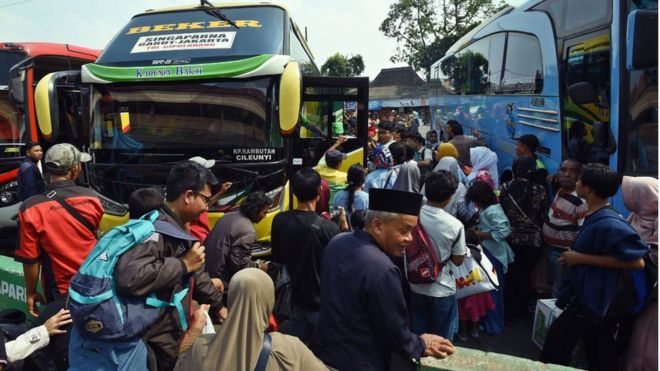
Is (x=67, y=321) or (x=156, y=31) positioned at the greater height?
(x=156, y=31)

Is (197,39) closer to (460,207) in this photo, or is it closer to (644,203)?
(460,207)

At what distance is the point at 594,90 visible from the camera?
484 cm

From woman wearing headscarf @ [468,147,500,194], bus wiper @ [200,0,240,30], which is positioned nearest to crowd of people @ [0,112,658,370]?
woman wearing headscarf @ [468,147,500,194]

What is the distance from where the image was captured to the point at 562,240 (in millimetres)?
4113

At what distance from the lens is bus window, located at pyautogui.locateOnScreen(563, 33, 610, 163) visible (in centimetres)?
468

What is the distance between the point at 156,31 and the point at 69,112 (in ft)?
9.41

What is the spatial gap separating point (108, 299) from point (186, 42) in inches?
178

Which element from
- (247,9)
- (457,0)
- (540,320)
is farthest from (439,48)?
(540,320)

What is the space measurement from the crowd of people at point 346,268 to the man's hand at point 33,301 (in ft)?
0.04

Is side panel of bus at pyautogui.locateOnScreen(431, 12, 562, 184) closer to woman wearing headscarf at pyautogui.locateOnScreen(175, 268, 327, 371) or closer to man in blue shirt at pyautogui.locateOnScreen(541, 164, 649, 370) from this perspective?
man in blue shirt at pyautogui.locateOnScreen(541, 164, 649, 370)

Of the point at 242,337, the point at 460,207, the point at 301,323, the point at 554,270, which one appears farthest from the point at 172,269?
the point at 554,270

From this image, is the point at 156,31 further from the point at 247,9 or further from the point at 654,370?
the point at 654,370

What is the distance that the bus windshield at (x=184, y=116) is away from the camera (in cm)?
521

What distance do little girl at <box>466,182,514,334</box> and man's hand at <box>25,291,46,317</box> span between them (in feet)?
12.1
